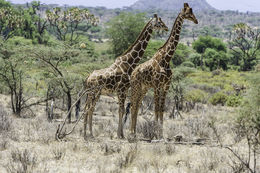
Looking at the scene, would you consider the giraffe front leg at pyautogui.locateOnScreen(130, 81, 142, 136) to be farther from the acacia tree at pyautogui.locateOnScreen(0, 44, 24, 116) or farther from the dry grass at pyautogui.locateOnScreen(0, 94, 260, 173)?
the acacia tree at pyautogui.locateOnScreen(0, 44, 24, 116)

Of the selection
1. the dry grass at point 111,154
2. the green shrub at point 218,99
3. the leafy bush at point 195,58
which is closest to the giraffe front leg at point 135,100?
the dry grass at point 111,154

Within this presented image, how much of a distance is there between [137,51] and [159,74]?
857 millimetres

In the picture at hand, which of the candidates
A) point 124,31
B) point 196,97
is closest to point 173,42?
point 196,97

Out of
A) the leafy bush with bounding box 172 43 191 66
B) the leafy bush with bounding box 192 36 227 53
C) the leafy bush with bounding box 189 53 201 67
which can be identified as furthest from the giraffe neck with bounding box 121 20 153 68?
the leafy bush with bounding box 192 36 227 53

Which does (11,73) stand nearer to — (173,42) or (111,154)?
(173,42)

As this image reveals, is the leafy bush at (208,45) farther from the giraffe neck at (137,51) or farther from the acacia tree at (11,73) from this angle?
the giraffe neck at (137,51)

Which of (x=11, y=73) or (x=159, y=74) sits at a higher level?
(x=159, y=74)

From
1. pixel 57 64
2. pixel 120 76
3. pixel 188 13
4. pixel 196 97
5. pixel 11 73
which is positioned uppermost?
pixel 188 13

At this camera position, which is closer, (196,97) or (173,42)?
(173,42)

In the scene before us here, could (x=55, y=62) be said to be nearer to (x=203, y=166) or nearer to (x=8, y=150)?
(x=8, y=150)

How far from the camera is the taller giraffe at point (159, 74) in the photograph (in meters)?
9.02

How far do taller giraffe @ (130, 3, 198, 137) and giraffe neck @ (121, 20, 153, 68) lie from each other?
0.42 meters

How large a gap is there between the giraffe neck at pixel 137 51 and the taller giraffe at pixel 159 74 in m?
0.42

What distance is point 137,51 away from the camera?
9031 millimetres
